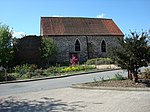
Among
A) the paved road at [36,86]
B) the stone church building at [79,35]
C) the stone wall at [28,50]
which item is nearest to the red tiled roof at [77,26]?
the stone church building at [79,35]

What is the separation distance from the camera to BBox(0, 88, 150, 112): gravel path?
29.8 feet

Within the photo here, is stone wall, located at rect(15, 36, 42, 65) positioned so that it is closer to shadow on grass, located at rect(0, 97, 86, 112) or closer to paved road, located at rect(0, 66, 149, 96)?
paved road, located at rect(0, 66, 149, 96)

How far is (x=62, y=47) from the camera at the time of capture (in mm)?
40781

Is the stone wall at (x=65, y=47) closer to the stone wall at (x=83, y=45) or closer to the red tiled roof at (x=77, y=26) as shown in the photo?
the stone wall at (x=83, y=45)

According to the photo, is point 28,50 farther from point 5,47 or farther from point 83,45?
point 83,45

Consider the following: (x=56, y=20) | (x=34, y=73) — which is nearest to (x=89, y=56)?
(x=56, y=20)

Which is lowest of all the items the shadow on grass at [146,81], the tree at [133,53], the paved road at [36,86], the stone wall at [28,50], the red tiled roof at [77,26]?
the paved road at [36,86]

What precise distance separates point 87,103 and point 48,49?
26870 mm

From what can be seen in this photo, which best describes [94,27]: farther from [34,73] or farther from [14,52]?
[34,73]

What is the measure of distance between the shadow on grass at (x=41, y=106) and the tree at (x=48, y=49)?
25044 millimetres

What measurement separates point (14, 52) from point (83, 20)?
15.2 m

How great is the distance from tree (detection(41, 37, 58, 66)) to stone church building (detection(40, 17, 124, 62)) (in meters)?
2.40

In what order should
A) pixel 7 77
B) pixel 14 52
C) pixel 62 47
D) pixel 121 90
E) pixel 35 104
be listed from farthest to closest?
pixel 62 47 < pixel 14 52 < pixel 7 77 < pixel 121 90 < pixel 35 104

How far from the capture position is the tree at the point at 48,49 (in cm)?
3653
